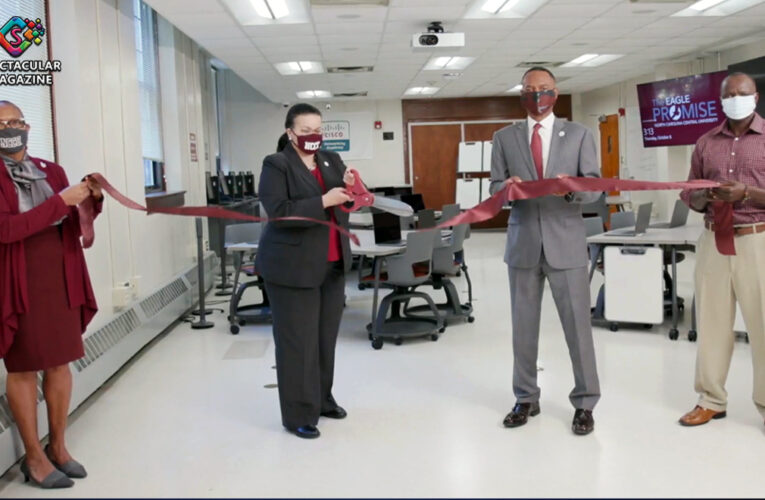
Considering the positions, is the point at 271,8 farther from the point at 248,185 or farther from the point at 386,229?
the point at 248,185

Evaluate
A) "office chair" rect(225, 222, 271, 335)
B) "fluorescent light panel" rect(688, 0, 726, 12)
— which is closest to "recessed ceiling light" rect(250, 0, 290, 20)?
"office chair" rect(225, 222, 271, 335)

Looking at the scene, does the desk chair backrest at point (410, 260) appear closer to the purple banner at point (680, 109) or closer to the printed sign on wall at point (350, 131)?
the purple banner at point (680, 109)

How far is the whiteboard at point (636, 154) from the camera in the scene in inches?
502

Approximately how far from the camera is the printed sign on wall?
15.8 meters

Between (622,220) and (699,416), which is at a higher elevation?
(622,220)

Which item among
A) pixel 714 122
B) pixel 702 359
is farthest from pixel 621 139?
pixel 702 359

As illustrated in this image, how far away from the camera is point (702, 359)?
12.1ft

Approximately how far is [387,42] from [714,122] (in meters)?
4.39

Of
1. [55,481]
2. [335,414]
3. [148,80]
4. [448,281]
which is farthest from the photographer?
[148,80]

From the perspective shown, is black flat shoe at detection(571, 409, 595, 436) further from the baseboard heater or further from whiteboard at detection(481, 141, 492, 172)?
whiteboard at detection(481, 141, 492, 172)

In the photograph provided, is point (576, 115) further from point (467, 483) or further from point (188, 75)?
point (467, 483)

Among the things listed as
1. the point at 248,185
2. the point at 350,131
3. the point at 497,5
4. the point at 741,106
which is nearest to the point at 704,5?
the point at 497,5

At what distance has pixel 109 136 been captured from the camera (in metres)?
5.44

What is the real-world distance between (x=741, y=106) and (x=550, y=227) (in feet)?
3.36
